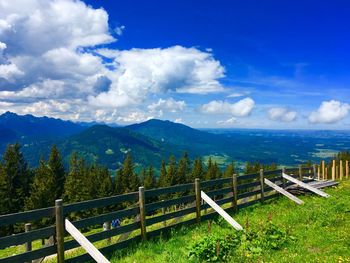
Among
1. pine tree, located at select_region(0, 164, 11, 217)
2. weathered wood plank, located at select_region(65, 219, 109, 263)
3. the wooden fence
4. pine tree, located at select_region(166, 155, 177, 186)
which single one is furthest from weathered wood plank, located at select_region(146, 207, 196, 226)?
pine tree, located at select_region(166, 155, 177, 186)

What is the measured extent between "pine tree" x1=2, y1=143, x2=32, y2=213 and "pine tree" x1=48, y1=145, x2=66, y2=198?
5828mm

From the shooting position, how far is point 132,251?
10492 millimetres

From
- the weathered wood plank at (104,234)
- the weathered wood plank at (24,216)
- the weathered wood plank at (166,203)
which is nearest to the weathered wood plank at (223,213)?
the weathered wood plank at (166,203)

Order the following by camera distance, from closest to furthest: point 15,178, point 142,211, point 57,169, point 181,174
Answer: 1. point 142,211
2. point 15,178
3. point 57,169
4. point 181,174

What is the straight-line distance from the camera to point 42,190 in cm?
6353

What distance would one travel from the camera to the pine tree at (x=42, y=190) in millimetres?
63438

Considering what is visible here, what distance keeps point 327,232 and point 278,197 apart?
29.5 feet

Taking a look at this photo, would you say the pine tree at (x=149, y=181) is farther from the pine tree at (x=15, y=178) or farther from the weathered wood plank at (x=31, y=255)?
the weathered wood plank at (x=31, y=255)

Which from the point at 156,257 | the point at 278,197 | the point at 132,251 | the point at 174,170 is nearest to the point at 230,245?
the point at 156,257

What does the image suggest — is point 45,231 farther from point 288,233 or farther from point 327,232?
point 327,232

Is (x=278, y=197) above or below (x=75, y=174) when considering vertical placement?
above

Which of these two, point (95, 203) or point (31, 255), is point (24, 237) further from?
point (95, 203)

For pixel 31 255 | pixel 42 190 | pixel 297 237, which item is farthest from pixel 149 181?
pixel 31 255

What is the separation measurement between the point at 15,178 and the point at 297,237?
69.4m
